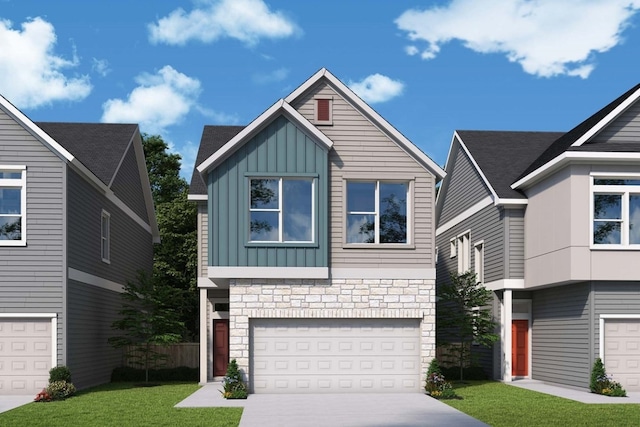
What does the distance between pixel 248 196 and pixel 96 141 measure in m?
9.39

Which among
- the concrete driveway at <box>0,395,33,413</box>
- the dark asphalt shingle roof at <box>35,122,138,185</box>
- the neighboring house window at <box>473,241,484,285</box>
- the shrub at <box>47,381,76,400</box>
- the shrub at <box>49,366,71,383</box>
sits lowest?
the concrete driveway at <box>0,395,33,413</box>

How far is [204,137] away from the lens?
2994cm

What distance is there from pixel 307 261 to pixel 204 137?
1059cm

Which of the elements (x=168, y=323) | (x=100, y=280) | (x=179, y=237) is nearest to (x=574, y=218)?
(x=168, y=323)

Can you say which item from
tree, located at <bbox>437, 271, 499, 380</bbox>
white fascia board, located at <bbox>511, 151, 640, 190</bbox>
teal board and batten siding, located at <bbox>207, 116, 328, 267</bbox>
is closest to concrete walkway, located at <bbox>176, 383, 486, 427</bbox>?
teal board and batten siding, located at <bbox>207, 116, 328, 267</bbox>

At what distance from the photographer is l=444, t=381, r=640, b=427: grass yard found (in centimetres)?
1531

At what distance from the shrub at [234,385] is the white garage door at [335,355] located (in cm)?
93

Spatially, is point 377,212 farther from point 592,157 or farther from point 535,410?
point 535,410

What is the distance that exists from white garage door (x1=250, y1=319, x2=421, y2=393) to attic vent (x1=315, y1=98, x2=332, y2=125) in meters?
5.64

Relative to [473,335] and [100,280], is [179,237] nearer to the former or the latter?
[100,280]

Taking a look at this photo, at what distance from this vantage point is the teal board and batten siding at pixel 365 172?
21531 millimetres

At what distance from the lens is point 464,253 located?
30531 mm

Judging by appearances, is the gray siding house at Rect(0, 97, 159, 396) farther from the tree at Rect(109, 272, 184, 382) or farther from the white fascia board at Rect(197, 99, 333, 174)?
the white fascia board at Rect(197, 99, 333, 174)

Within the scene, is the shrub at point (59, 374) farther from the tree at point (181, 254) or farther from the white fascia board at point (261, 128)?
the tree at point (181, 254)
